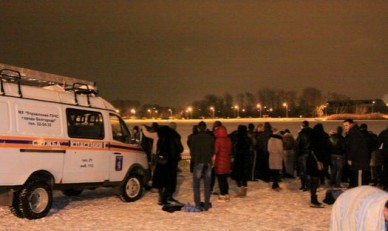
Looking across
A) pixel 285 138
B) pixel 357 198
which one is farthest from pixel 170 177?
pixel 357 198

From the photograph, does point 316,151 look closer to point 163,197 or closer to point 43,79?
point 163,197

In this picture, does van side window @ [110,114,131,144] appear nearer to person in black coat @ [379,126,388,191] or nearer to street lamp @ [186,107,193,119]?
person in black coat @ [379,126,388,191]

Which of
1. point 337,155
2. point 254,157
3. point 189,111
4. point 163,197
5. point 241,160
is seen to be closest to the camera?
point 163,197

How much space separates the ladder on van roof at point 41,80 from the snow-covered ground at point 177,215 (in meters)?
2.51

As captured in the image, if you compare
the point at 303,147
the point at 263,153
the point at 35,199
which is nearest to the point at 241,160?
the point at 303,147

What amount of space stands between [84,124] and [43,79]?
4.19 feet

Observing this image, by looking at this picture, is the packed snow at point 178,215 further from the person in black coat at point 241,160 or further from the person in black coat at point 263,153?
the person in black coat at point 263,153

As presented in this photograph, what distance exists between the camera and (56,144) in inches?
383

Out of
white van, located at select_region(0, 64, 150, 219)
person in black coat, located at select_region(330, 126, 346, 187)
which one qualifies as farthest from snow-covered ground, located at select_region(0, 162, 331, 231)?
person in black coat, located at select_region(330, 126, 346, 187)

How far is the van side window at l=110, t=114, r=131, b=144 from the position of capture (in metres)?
11.5

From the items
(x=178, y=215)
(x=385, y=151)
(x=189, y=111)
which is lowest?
(x=178, y=215)

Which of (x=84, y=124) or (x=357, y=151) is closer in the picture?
(x=84, y=124)

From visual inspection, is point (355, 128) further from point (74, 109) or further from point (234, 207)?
point (74, 109)

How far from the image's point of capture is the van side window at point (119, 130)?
1155 centimetres
